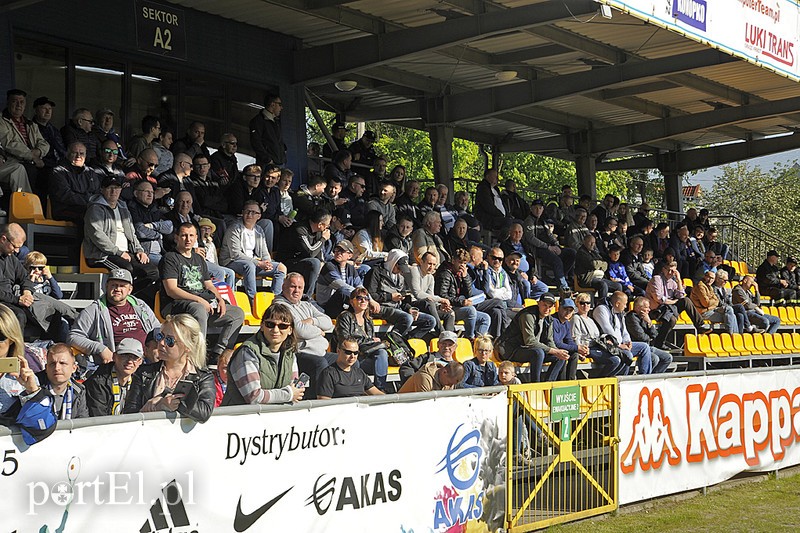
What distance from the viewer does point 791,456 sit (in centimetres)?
1185

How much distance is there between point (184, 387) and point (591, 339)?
27.0 ft

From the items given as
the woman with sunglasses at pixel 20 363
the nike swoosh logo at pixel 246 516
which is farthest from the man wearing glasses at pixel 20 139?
the nike swoosh logo at pixel 246 516

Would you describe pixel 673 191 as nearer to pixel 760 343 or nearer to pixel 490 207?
pixel 760 343

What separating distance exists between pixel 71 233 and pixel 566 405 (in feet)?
16.9

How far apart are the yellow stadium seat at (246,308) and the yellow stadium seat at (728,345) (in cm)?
902

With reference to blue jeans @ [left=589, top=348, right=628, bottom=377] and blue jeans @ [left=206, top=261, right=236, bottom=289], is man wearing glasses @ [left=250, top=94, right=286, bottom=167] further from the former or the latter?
blue jeans @ [left=589, top=348, right=628, bottom=377]

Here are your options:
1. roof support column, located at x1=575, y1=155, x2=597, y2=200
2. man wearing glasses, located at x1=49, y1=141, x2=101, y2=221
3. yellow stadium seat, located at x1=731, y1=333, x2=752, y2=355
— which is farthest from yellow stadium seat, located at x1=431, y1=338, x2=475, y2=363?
roof support column, located at x1=575, y1=155, x2=597, y2=200

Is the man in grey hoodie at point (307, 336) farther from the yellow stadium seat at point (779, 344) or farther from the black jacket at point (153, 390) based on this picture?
the yellow stadium seat at point (779, 344)

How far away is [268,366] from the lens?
7.37 m

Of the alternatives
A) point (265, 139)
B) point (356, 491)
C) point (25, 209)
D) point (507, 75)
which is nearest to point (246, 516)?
point (356, 491)

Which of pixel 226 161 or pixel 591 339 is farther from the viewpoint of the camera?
pixel 591 339

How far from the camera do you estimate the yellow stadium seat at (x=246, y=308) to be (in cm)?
1057

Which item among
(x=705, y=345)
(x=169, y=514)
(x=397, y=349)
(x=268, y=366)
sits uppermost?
(x=268, y=366)

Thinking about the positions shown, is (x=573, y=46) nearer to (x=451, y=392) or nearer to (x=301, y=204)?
(x=301, y=204)
